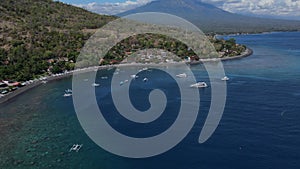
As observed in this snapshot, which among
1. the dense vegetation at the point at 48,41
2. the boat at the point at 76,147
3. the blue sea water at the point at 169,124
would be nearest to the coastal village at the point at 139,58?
the dense vegetation at the point at 48,41

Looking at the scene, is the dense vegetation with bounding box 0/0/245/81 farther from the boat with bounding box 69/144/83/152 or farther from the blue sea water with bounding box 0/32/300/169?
the boat with bounding box 69/144/83/152

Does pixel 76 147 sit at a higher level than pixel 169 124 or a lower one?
lower

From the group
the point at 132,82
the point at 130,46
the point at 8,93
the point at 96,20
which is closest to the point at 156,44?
the point at 130,46

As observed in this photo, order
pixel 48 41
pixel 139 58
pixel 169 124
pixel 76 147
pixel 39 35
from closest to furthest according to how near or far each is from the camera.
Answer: pixel 76 147 → pixel 169 124 → pixel 139 58 → pixel 48 41 → pixel 39 35

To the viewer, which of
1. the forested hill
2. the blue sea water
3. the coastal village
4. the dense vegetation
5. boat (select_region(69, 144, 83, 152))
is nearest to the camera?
the blue sea water

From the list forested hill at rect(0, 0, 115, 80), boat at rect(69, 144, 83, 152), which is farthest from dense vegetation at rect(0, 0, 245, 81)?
boat at rect(69, 144, 83, 152)

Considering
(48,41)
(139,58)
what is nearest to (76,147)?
(139,58)

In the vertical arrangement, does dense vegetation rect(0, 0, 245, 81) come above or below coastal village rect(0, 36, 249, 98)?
above

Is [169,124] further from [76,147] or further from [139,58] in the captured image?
[139,58]

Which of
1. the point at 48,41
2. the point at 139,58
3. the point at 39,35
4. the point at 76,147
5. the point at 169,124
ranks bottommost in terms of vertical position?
the point at 76,147
